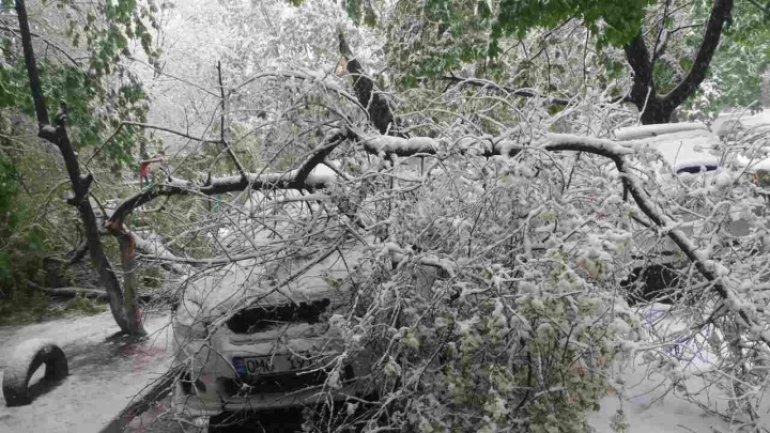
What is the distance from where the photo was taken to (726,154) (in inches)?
158

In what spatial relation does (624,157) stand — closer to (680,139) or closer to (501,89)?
(501,89)

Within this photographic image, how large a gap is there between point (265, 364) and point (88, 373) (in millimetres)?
3327

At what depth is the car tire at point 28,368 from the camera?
5.54 meters

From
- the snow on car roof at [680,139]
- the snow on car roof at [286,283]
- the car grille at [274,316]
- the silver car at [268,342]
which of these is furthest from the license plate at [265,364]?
the snow on car roof at [680,139]

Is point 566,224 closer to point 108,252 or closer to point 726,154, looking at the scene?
point 726,154

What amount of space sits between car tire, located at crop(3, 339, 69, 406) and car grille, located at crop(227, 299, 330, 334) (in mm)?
2679

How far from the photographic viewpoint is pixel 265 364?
4.22 meters

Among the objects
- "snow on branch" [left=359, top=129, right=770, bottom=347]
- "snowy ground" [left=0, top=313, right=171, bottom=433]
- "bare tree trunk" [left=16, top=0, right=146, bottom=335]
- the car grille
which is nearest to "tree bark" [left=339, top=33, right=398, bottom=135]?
"snow on branch" [left=359, top=129, right=770, bottom=347]

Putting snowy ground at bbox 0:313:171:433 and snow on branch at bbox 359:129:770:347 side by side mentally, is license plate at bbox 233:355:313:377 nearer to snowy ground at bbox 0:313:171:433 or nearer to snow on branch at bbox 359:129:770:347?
snowy ground at bbox 0:313:171:433

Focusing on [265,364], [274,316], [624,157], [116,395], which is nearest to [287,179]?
[274,316]

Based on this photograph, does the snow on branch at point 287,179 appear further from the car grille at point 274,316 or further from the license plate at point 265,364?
the license plate at point 265,364

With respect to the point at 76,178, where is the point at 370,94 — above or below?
above

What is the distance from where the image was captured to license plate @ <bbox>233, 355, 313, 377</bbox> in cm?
421

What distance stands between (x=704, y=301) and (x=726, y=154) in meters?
1.03
